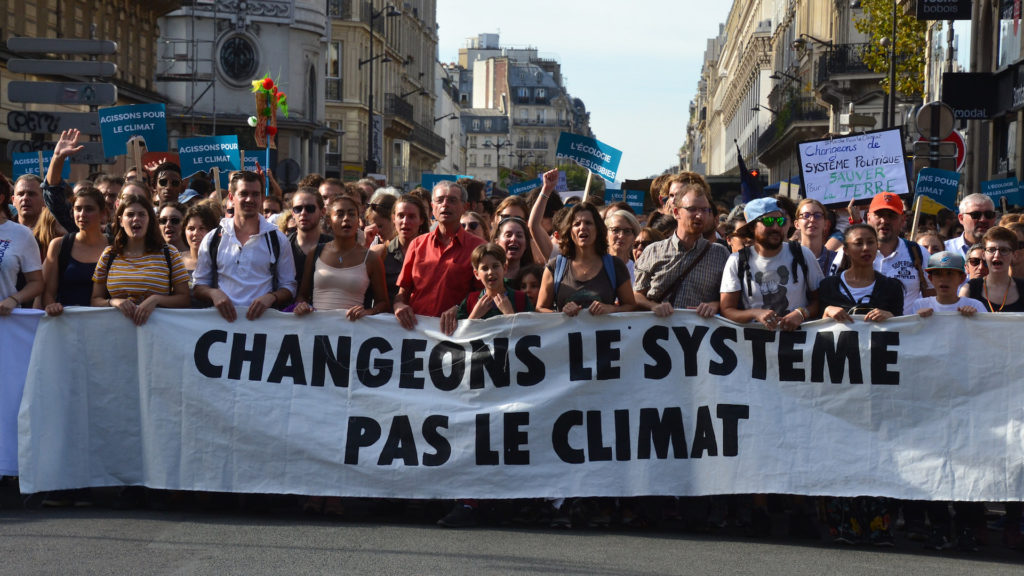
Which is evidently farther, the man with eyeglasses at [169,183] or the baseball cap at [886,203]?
the man with eyeglasses at [169,183]

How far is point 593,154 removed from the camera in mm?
14484

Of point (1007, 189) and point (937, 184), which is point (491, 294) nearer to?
point (937, 184)

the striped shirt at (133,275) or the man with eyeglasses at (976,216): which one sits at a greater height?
the man with eyeglasses at (976,216)

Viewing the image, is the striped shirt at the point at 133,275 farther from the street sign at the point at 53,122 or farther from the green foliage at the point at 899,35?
the green foliage at the point at 899,35

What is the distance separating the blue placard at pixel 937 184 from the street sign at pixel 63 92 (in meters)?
8.03

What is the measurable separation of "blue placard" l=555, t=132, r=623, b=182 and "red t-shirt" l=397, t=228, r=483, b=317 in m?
5.56

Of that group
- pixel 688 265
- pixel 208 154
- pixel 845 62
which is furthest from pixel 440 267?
pixel 845 62

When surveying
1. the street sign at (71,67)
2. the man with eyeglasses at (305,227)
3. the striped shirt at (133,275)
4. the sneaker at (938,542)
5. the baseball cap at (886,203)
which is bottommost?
the sneaker at (938,542)

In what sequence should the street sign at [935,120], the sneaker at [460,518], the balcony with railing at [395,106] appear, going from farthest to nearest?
1. the balcony with railing at [395,106]
2. the street sign at [935,120]
3. the sneaker at [460,518]

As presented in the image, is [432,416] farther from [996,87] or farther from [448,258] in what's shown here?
[996,87]

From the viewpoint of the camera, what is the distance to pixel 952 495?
789 cm

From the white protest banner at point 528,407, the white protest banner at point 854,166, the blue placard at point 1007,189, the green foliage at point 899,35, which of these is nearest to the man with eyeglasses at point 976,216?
the white protest banner at point 854,166

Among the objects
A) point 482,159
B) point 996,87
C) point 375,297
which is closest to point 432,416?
point 375,297

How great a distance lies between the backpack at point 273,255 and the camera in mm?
8875
